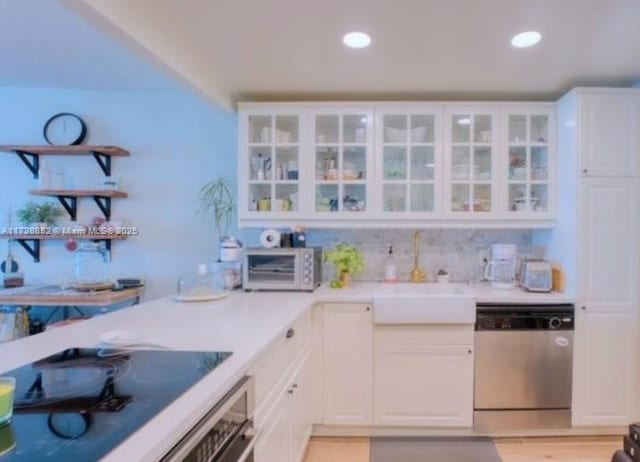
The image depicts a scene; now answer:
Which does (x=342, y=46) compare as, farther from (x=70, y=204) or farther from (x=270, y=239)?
(x=70, y=204)

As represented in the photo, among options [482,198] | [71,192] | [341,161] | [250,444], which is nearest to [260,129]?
[341,161]

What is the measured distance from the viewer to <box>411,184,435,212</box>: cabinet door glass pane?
9.48ft

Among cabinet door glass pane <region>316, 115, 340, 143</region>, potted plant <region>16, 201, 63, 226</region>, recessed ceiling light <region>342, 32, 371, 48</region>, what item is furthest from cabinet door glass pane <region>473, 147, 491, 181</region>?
potted plant <region>16, 201, 63, 226</region>

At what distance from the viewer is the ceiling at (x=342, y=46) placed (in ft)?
6.01

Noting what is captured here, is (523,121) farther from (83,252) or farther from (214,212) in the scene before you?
(83,252)

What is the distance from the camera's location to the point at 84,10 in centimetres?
154

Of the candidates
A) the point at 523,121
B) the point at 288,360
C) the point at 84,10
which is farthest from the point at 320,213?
the point at 84,10

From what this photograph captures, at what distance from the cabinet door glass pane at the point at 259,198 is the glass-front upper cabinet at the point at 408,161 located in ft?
2.56

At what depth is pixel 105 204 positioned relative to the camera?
10.7ft

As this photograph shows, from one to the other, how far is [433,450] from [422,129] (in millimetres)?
2074

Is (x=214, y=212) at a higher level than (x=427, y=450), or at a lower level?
higher

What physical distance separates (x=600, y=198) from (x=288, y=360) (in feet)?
7.03

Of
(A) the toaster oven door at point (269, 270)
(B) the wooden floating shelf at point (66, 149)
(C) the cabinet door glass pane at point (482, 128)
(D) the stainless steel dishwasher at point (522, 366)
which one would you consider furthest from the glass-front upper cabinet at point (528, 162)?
(B) the wooden floating shelf at point (66, 149)

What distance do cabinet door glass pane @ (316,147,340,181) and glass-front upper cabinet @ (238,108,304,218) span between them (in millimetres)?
144
